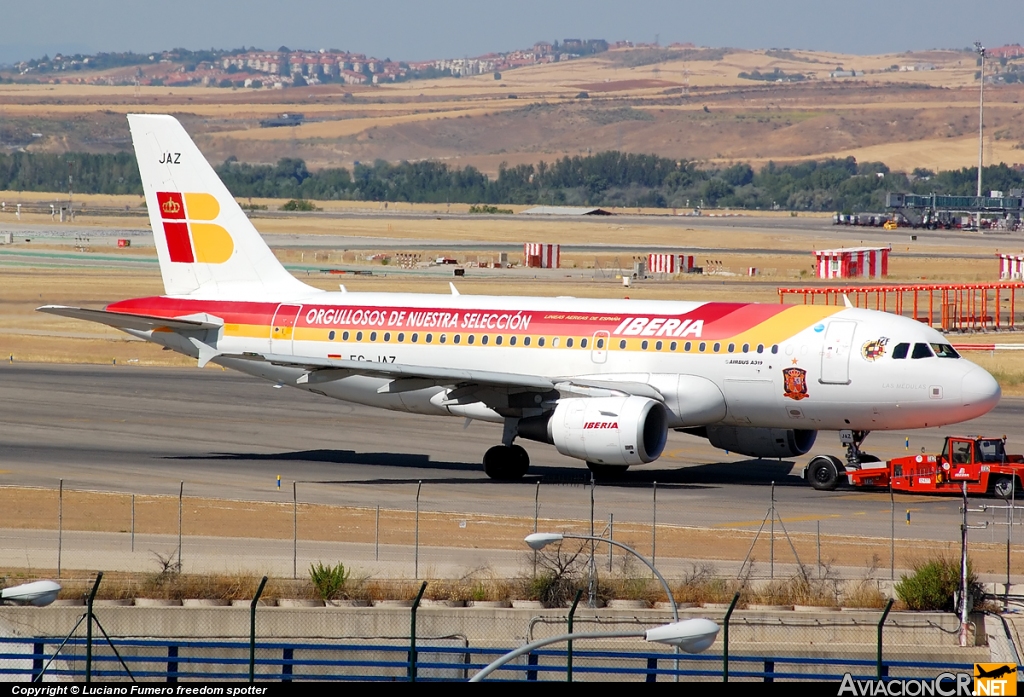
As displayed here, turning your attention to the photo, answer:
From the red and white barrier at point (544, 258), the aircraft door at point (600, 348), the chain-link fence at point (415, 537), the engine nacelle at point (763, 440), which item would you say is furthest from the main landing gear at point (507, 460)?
the red and white barrier at point (544, 258)

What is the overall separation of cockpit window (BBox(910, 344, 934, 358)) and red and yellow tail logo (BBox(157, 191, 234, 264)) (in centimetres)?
2124

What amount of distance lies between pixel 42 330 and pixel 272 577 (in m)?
54.0

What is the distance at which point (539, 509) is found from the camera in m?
36.6

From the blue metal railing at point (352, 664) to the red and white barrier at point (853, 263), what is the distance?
90.8 metres

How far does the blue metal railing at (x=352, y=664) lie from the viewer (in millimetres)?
24469

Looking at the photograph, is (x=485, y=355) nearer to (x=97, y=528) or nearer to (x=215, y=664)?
(x=97, y=528)

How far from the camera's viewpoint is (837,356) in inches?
1516

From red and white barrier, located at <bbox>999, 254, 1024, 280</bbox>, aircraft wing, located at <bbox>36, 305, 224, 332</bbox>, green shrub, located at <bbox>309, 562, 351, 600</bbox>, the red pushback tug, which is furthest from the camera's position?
red and white barrier, located at <bbox>999, 254, 1024, 280</bbox>

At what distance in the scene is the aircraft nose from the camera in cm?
3756

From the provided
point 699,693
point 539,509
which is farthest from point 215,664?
point 539,509

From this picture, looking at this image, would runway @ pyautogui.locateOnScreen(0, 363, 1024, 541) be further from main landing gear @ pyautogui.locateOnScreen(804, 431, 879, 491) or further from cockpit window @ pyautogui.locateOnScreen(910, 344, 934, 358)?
cockpit window @ pyautogui.locateOnScreen(910, 344, 934, 358)

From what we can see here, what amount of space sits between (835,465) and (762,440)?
2294 millimetres

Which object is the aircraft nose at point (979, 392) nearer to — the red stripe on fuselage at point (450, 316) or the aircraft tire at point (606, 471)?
the red stripe on fuselage at point (450, 316)

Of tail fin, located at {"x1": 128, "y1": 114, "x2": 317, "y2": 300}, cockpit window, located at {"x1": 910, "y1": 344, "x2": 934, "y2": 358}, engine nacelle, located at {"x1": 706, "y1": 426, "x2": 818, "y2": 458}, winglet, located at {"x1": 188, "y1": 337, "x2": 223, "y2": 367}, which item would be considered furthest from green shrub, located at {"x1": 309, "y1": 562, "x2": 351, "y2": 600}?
tail fin, located at {"x1": 128, "y1": 114, "x2": 317, "y2": 300}
